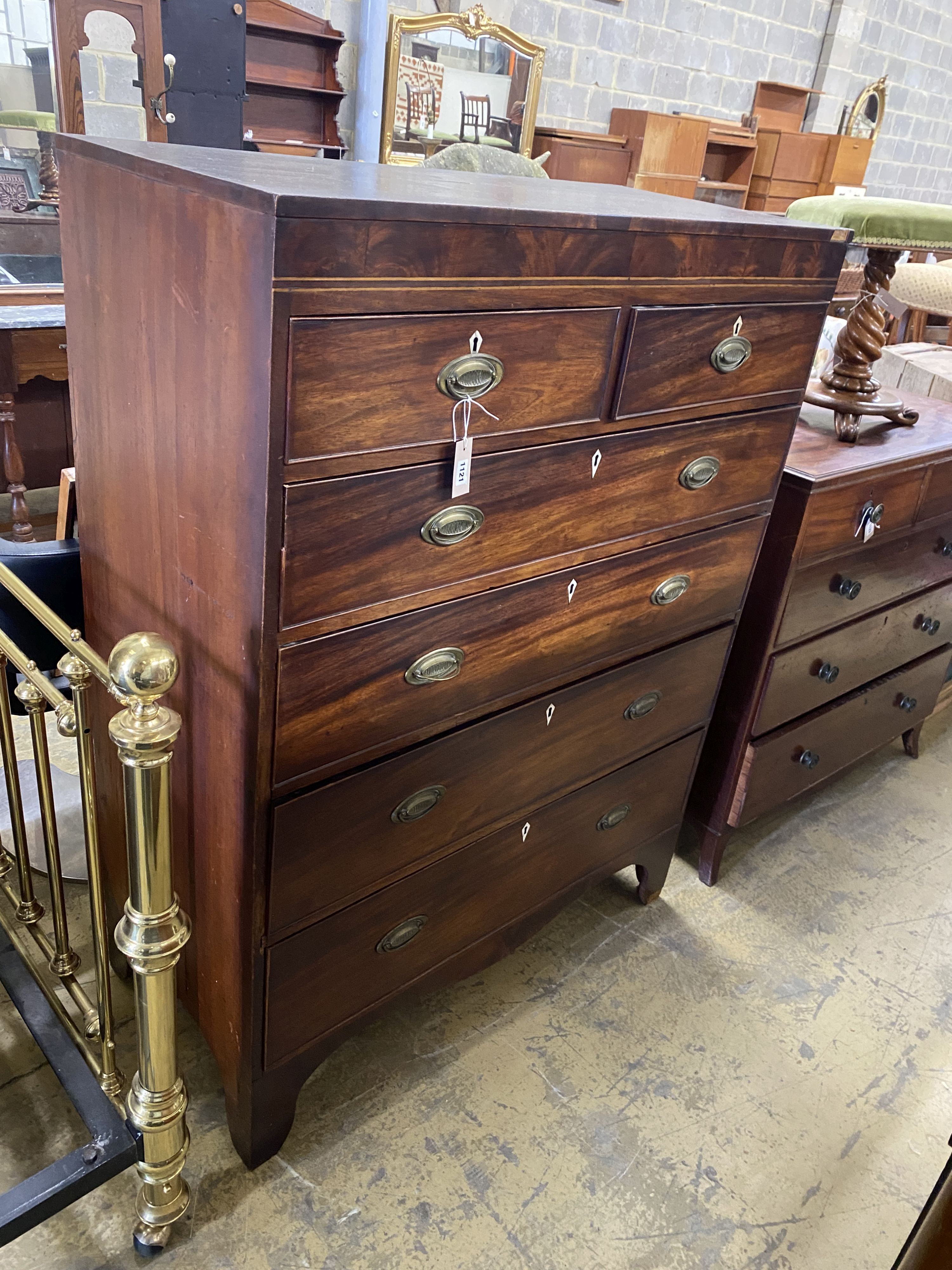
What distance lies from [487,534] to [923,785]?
207 cm

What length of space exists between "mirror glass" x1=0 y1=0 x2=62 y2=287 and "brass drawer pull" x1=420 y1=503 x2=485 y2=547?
303cm

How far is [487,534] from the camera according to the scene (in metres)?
1.19

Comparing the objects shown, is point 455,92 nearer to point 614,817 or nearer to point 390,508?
point 614,817

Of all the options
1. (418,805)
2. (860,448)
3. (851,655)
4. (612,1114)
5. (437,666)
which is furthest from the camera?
(851,655)

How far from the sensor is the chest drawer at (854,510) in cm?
180

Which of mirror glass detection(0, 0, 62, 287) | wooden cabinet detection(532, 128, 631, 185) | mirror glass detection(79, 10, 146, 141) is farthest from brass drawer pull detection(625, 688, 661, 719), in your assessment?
wooden cabinet detection(532, 128, 631, 185)

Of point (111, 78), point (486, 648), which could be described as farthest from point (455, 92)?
point (486, 648)

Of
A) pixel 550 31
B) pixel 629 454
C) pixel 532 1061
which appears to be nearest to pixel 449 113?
pixel 550 31

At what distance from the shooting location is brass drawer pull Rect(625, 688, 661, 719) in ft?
5.44

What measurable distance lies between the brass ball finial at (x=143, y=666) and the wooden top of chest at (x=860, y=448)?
1.28 meters

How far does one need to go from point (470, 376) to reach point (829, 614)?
4.20 ft

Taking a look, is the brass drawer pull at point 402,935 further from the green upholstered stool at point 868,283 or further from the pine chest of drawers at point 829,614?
the green upholstered stool at point 868,283

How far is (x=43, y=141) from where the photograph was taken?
3.72 metres

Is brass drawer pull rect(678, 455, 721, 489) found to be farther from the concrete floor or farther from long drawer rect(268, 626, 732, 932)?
the concrete floor
